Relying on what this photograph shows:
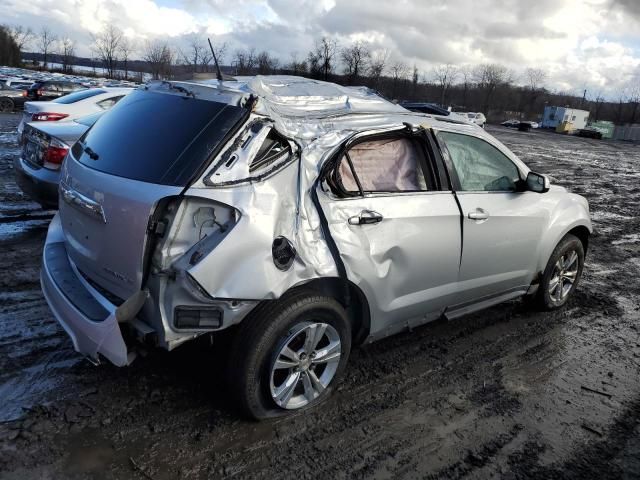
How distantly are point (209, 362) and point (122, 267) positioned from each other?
1.14 meters

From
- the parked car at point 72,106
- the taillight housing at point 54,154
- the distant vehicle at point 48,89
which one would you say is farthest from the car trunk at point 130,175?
the distant vehicle at point 48,89

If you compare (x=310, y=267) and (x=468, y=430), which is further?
(x=468, y=430)

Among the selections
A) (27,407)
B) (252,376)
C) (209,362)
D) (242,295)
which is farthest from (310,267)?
(27,407)

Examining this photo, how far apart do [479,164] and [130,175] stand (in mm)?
2552

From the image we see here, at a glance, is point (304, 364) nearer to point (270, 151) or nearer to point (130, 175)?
point (270, 151)

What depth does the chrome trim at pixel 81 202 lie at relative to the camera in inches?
113

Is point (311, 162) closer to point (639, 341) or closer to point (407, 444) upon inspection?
point (407, 444)

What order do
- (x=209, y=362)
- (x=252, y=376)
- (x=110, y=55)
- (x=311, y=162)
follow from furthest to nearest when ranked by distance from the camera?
(x=110, y=55), (x=209, y=362), (x=311, y=162), (x=252, y=376)

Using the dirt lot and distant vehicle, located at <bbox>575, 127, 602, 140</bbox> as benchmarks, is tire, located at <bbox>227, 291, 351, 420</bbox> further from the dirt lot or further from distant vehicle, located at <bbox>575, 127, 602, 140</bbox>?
distant vehicle, located at <bbox>575, 127, 602, 140</bbox>

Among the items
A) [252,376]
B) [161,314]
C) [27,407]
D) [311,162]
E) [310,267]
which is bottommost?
[27,407]

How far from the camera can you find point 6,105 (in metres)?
25.0

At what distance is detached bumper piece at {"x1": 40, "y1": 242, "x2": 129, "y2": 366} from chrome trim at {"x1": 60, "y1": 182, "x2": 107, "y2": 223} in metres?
0.41

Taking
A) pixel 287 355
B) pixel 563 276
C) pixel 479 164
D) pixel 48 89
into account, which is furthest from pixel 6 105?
pixel 287 355

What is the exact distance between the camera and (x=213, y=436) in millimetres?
2926
